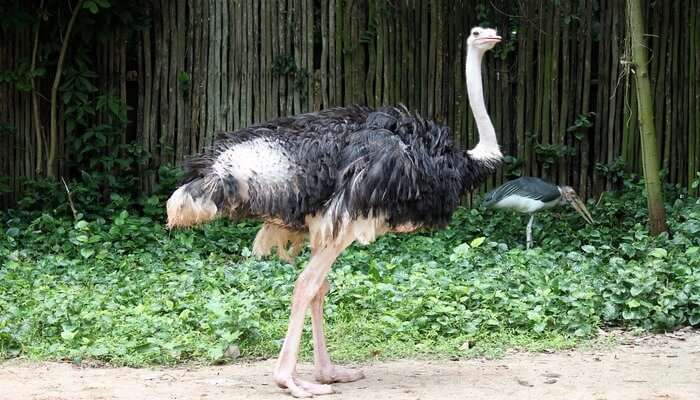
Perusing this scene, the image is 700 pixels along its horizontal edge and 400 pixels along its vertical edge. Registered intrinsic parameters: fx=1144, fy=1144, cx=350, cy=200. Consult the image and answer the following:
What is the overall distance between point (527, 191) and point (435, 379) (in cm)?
382

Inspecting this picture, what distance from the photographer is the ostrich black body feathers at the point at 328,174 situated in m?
5.61

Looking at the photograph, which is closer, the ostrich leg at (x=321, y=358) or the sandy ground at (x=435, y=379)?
the sandy ground at (x=435, y=379)

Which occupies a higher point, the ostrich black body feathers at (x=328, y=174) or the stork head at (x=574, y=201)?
the ostrich black body feathers at (x=328, y=174)

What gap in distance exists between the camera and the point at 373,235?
568 cm

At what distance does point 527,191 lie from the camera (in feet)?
31.5

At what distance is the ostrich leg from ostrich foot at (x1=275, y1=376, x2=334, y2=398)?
0.67ft

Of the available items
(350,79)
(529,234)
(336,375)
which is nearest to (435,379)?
(336,375)

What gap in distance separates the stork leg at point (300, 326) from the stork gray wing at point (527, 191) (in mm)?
4063

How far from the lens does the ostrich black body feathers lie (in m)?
5.61

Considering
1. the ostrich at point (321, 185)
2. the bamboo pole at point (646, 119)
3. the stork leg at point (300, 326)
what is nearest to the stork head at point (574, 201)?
the bamboo pole at point (646, 119)

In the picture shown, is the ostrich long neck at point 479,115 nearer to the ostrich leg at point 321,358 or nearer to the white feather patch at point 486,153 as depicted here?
the white feather patch at point 486,153

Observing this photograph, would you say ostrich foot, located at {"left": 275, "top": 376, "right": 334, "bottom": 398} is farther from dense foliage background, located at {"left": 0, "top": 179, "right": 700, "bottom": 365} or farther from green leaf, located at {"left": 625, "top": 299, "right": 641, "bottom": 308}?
green leaf, located at {"left": 625, "top": 299, "right": 641, "bottom": 308}

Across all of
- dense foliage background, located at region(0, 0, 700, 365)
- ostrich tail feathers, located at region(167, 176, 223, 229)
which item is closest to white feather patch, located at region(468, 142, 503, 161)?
ostrich tail feathers, located at region(167, 176, 223, 229)

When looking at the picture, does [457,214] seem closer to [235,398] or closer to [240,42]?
[240,42]
